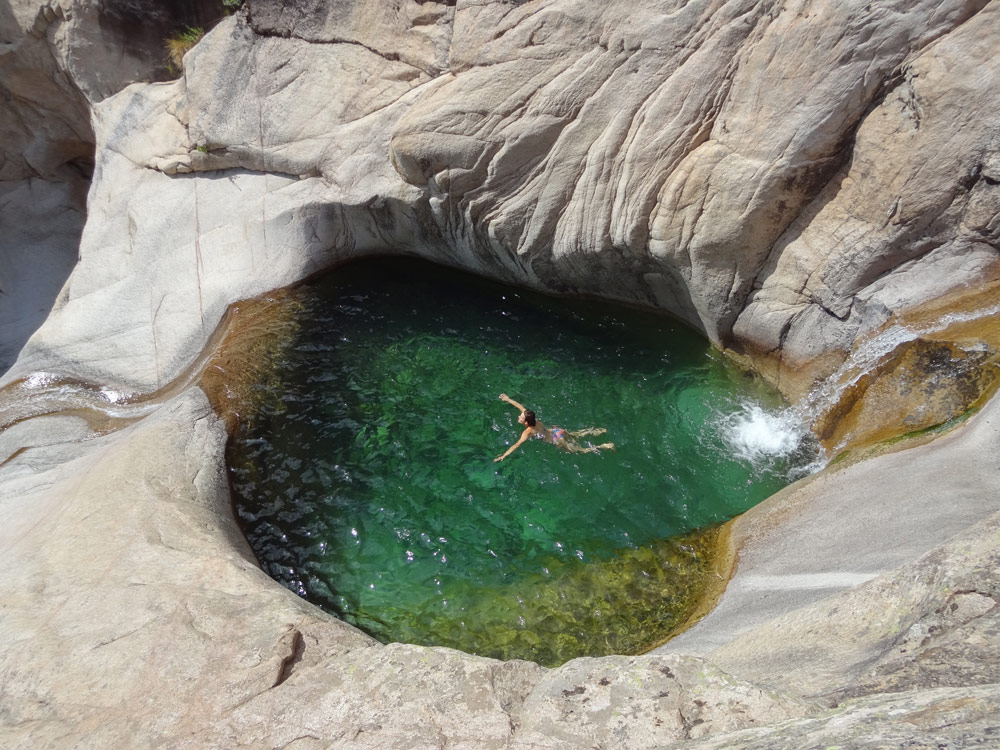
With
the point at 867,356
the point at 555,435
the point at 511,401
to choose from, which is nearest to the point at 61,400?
the point at 511,401

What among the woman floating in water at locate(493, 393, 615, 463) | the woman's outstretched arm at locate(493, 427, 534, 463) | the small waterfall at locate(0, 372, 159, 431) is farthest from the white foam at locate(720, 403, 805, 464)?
the small waterfall at locate(0, 372, 159, 431)

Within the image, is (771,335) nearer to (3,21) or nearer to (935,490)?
(935,490)

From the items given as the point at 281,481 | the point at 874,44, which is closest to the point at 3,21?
the point at 281,481

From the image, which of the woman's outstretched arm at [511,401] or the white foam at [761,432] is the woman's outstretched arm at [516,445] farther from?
the white foam at [761,432]

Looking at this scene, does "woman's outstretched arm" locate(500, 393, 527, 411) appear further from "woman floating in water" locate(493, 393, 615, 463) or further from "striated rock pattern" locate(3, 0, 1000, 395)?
"striated rock pattern" locate(3, 0, 1000, 395)

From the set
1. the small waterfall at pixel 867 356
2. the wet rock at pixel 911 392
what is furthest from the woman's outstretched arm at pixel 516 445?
the wet rock at pixel 911 392
